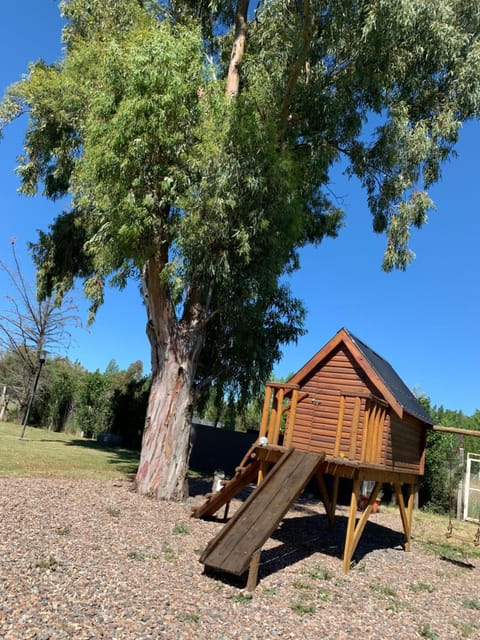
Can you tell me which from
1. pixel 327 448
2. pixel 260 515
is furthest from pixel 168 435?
pixel 260 515

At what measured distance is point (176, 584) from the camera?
4691 millimetres

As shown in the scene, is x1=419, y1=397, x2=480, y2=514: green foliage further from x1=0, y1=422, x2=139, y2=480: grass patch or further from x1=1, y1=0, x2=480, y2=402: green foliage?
x1=0, y1=422, x2=139, y2=480: grass patch

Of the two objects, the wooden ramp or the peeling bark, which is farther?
the peeling bark

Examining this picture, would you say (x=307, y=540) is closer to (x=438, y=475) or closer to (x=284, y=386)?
(x=284, y=386)

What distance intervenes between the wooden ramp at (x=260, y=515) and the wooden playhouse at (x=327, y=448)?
12 mm

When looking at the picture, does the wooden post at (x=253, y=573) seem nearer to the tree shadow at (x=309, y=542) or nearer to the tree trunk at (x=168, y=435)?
the tree shadow at (x=309, y=542)

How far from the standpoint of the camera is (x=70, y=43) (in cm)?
1235

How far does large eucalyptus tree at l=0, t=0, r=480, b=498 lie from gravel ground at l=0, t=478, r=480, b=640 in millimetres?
2525

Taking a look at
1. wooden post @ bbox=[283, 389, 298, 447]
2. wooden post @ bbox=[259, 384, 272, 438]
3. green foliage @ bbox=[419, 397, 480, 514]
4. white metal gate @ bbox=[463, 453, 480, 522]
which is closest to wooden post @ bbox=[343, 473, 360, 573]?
wooden post @ bbox=[283, 389, 298, 447]

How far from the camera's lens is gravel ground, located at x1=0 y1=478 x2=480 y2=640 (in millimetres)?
3697

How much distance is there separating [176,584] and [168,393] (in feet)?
16.7

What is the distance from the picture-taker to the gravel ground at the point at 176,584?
3697 mm

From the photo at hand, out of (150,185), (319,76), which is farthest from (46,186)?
(319,76)

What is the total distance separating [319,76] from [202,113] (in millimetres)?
3710
